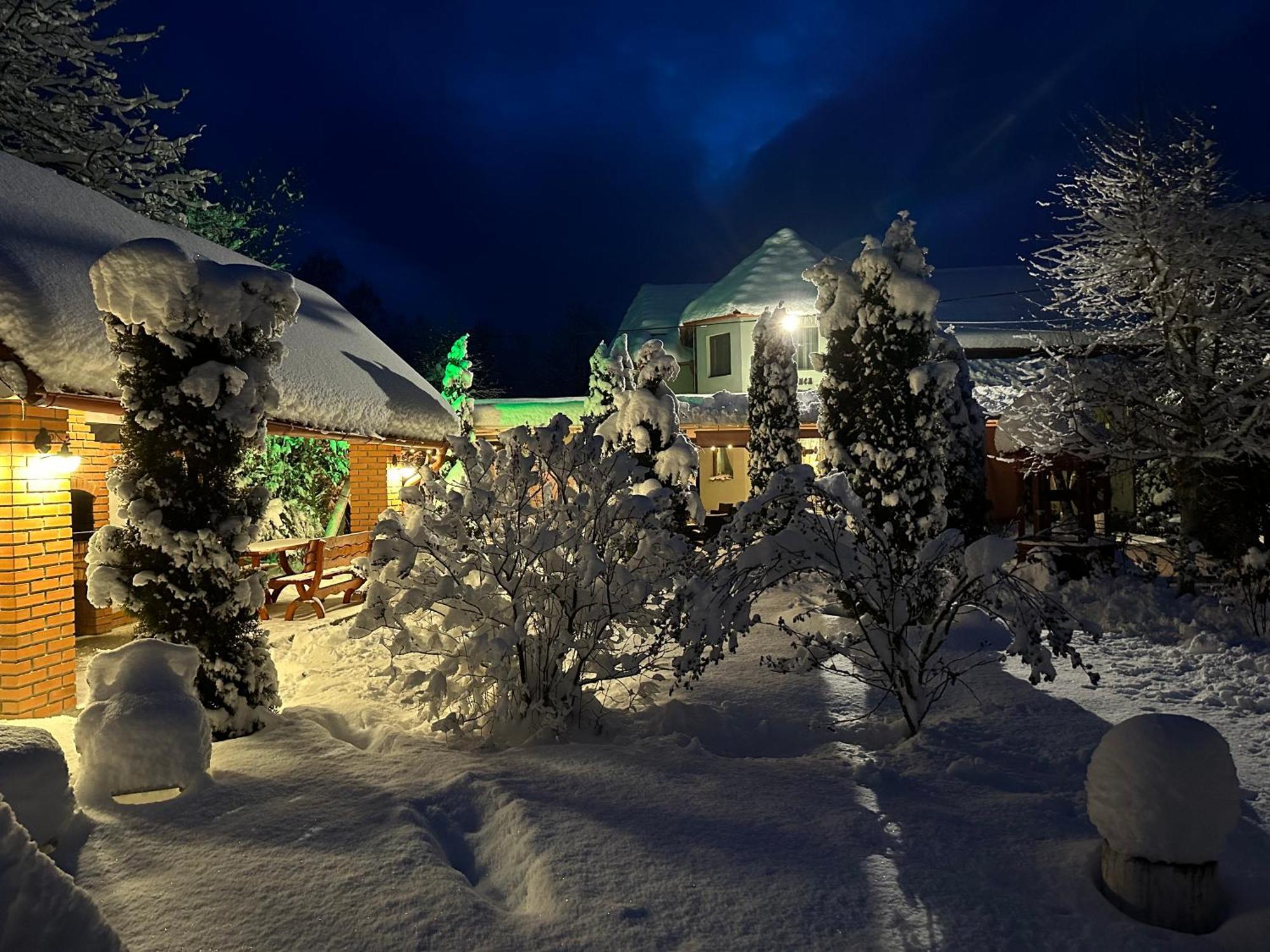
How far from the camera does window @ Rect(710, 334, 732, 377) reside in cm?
2684

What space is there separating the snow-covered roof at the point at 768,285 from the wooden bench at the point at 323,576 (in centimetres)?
1729

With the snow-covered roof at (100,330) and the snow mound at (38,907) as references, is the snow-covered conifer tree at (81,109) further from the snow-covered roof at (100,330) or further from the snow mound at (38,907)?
the snow mound at (38,907)

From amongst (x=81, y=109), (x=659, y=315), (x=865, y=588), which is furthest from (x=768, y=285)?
(x=865, y=588)

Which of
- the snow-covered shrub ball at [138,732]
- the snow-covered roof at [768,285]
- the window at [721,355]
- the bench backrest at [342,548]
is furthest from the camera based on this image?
the window at [721,355]

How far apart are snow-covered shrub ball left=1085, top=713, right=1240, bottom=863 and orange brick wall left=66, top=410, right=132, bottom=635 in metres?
9.68

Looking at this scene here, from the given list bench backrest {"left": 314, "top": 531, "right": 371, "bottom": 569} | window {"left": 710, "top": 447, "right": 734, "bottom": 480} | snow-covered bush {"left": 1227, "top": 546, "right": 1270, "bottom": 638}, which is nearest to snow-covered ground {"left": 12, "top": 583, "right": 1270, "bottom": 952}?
snow-covered bush {"left": 1227, "top": 546, "right": 1270, "bottom": 638}

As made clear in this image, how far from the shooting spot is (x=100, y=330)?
598 cm

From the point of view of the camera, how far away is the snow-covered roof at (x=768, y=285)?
2589cm

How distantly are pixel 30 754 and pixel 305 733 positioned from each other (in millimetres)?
2170

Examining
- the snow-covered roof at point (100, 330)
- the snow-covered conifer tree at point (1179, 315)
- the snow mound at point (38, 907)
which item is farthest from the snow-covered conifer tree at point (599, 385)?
the snow mound at point (38, 907)

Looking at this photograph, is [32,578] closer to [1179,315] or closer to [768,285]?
[1179,315]

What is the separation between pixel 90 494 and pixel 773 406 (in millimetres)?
11779

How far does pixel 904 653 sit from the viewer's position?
5.10m

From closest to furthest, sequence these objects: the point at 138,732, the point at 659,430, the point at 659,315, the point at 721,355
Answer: the point at 138,732 < the point at 659,430 < the point at 721,355 < the point at 659,315
